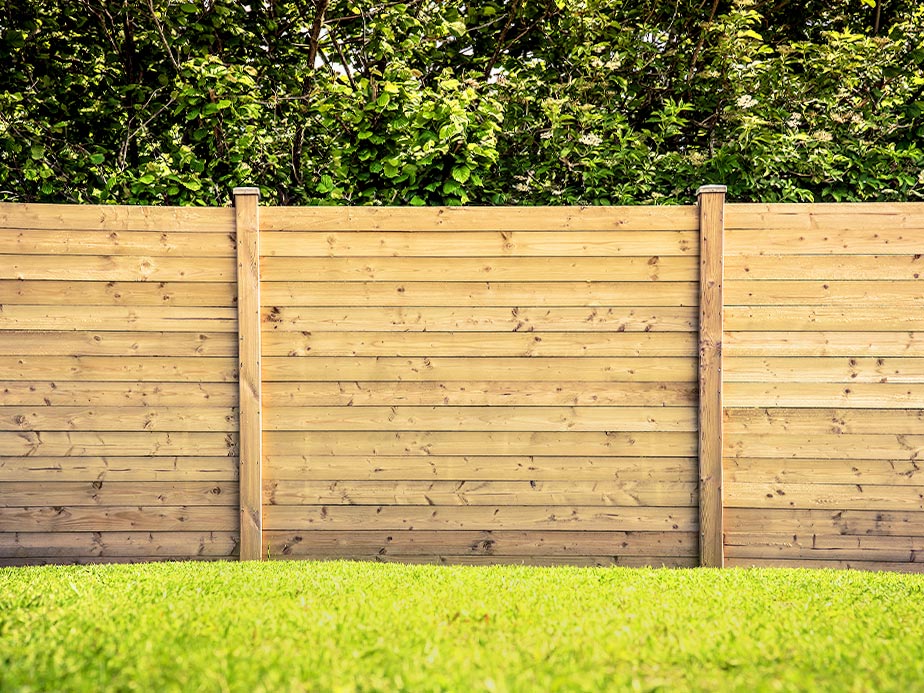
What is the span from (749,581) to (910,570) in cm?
109

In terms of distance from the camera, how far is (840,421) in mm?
4246

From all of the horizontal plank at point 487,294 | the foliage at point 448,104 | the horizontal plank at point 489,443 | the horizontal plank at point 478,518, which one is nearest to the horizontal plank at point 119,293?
the horizontal plank at point 487,294

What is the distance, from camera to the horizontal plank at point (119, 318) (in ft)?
13.8

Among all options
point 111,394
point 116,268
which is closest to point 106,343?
point 111,394

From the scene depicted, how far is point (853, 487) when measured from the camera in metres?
4.24

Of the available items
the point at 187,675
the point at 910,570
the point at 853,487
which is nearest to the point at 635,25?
the point at 853,487

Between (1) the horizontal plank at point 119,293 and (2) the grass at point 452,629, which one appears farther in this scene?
(1) the horizontal plank at point 119,293

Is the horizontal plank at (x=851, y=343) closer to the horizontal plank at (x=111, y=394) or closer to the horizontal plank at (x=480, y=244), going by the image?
the horizontal plank at (x=480, y=244)

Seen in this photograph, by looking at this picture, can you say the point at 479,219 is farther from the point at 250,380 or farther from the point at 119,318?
the point at 119,318

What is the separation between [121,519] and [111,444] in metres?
0.41

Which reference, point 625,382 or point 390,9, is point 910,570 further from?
point 390,9

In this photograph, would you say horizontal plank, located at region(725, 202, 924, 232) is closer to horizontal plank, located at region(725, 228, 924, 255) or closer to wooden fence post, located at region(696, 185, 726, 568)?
horizontal plank, located at region(725, 228, 924, 255)

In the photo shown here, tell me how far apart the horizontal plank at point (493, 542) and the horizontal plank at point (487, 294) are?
1.25 metres

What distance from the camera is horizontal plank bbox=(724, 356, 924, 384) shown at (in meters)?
4.23
